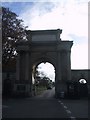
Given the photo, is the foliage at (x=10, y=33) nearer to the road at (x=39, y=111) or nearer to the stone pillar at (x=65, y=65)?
the stone pillar at (x=65, y=65)

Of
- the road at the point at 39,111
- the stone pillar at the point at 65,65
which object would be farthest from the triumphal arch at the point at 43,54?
the road at the point at 39,111

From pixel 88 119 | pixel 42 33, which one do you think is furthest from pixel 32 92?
pixel 88 119

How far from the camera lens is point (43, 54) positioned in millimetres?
50531

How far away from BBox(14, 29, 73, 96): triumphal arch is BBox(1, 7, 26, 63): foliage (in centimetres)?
189

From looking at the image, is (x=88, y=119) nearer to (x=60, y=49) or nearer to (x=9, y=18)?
(x=60, y=49)

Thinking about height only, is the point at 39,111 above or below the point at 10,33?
below

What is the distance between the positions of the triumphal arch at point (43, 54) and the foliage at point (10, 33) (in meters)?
1.89

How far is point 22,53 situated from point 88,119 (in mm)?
36297

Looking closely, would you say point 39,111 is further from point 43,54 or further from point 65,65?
point 43,54

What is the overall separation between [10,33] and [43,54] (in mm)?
6490

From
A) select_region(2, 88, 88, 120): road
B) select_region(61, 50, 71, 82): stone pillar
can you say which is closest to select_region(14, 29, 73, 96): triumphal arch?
select_region(61, 50, 71, 82): stone pillar

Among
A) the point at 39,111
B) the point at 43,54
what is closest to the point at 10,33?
the point at 43,54

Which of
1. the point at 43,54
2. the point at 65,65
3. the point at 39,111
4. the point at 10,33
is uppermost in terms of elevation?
the point at 10,33

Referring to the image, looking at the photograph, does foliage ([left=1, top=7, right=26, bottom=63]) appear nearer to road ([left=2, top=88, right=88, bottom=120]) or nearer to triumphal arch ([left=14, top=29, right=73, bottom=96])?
triumphal arch ([left=14, top=29, right=73, bottom=96])
